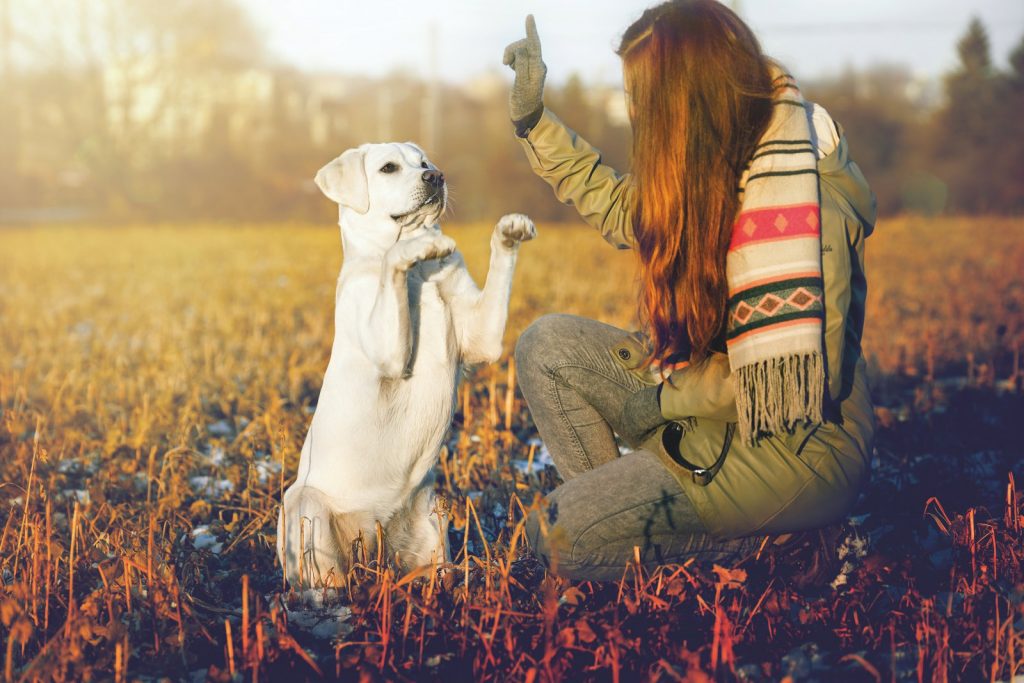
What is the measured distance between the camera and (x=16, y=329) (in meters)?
7.28

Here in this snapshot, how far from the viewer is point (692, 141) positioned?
258cm

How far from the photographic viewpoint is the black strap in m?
2.59

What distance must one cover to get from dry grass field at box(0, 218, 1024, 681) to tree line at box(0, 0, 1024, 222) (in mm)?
19363

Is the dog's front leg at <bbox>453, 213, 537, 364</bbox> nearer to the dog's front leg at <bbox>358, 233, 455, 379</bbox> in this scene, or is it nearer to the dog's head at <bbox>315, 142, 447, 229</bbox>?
the dog's front leg at <bbox>358, 233, 455, 379</bbox>

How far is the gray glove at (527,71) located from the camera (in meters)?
2.93

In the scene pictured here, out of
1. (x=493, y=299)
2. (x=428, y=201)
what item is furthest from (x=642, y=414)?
(x=428, y=201)

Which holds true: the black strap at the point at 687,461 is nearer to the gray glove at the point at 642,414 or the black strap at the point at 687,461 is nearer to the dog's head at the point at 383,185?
the gray glove at the point at 642,414

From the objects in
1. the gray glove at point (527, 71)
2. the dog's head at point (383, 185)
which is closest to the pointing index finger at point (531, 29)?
the gray glove at point (527, 71)

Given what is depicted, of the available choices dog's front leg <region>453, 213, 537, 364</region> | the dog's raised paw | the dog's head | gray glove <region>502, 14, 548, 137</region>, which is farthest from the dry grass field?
gray glove <region>502, 14, 548, 137</region>

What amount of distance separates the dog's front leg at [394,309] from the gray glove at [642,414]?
70 cm

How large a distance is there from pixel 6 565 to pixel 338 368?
1175 mm

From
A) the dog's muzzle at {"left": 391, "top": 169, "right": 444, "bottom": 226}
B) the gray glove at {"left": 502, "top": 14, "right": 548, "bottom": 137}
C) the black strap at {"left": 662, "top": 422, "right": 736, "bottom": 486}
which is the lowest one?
the black strap at {"left": 662, "top": 422, "right": 736, "bottom": 486}

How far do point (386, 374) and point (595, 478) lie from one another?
0.69 meters

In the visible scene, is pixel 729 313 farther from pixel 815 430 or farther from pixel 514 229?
pixel 514 229
